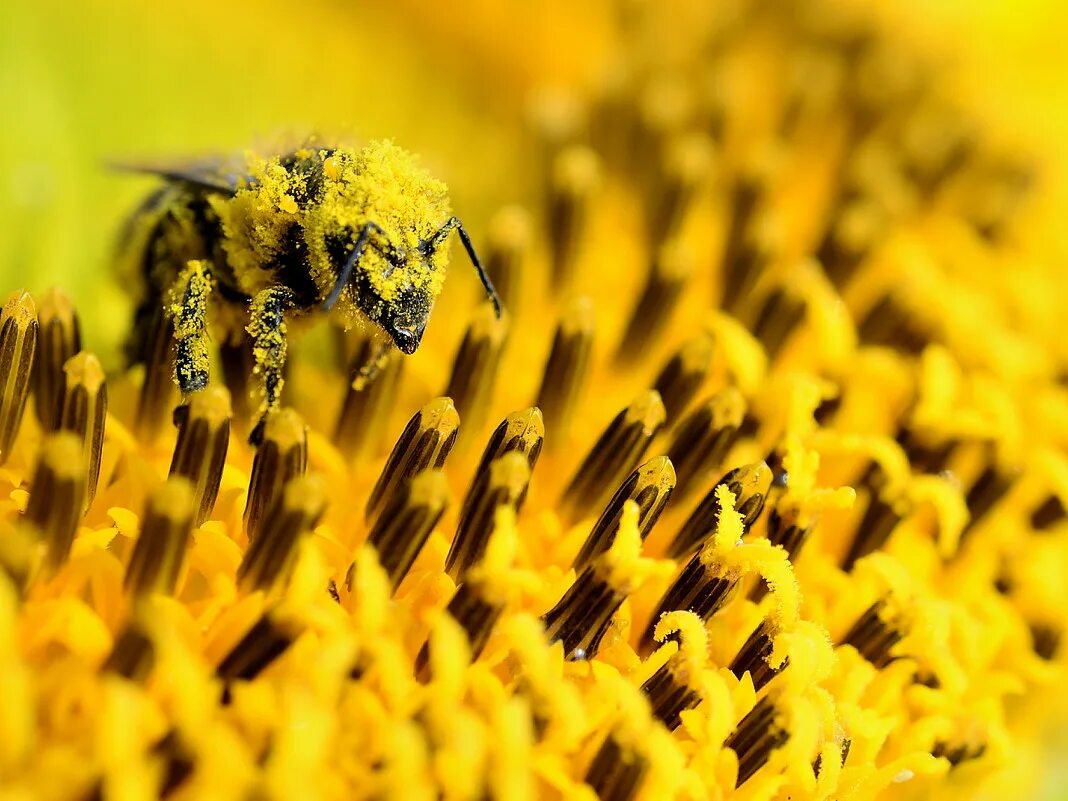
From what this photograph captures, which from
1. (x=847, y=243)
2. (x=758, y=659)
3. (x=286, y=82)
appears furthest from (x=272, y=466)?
(x=286, y=82)

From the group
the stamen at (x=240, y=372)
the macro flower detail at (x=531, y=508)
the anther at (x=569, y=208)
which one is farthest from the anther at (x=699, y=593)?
the anther at (x=569, y=208)

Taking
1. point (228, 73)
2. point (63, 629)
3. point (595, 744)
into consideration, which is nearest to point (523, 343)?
point (595, 744)

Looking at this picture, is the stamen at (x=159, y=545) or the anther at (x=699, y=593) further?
the anther at (x=699, y=593)

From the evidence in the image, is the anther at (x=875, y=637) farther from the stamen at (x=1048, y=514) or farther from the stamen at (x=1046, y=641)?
the stamen at (x=1048, y=514)

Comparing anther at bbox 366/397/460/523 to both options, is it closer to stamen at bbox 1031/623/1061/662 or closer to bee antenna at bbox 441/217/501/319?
bee antenna at bbox 441/217/501/319

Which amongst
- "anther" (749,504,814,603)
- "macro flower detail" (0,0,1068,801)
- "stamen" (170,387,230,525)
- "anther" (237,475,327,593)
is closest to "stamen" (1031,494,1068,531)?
"macro flower detail" (0,0,1068,801)

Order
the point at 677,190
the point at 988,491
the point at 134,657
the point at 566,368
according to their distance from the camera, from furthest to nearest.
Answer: the point at 677,190
the point at 988,491
the point at 566,368
the point at 134,657

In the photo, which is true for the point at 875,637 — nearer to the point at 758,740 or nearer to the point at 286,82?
the point at 758,740
